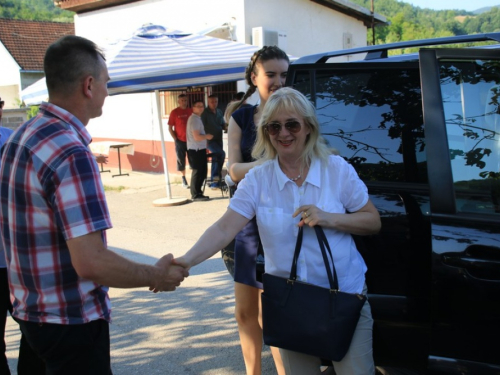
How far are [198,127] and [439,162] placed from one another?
8.58 m

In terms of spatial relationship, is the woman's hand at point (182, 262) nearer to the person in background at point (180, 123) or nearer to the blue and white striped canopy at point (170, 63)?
the blue and white striped canopy at point (170, 63)

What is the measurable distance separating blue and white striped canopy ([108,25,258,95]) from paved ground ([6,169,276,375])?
2.20 meters

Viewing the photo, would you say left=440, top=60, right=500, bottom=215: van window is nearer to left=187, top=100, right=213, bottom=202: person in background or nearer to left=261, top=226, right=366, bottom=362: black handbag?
left=261, top=226, right=366, bottom=362: black handbag

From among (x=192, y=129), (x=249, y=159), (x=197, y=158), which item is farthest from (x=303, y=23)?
(x=249, y=159)

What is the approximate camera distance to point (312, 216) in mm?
→ 2441

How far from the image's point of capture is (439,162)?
2.61 m

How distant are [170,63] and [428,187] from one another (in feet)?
21.2

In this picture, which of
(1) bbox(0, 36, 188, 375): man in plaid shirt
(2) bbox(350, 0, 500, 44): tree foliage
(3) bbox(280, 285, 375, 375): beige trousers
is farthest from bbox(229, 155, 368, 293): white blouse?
(2) bbox(350, 0, 500, 44): tree foliage

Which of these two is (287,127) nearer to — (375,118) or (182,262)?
(375,118)

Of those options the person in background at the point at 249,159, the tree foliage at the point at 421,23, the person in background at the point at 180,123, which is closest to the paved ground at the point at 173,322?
the person in background at the point at 249,159

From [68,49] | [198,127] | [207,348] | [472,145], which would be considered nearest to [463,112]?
[472,145]

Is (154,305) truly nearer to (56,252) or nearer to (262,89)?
(262,89)

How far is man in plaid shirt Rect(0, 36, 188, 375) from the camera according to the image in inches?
80.5

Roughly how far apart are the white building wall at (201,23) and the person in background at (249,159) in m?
9.66
